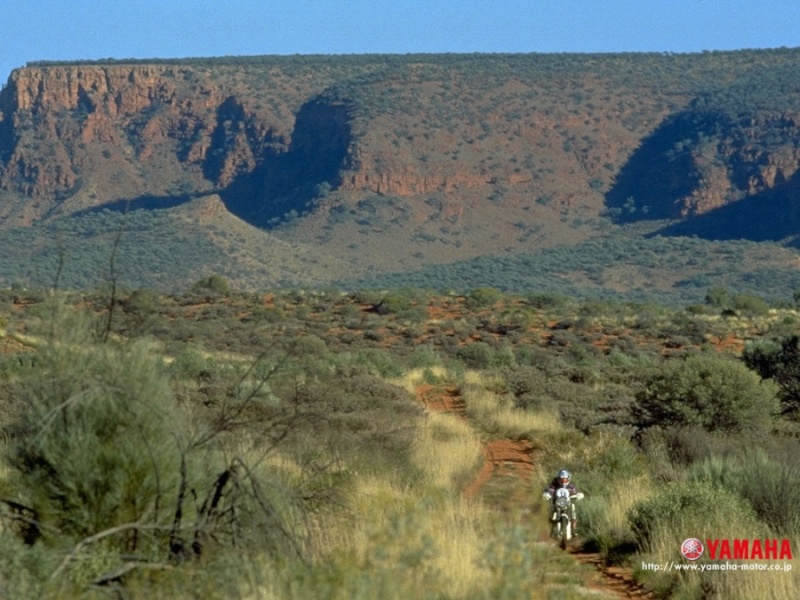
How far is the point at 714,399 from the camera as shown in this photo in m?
17.0

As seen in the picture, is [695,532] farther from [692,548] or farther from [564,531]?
[564,531]

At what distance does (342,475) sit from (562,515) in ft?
5.55

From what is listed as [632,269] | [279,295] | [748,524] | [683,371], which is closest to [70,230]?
[632,269]

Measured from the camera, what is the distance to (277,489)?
7.36 metres

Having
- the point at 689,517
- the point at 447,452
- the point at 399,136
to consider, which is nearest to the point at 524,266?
the point at 399,136

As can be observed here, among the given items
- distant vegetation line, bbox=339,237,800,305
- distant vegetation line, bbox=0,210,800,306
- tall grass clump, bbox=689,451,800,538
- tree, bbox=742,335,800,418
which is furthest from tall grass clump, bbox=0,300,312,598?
distant vegetation line, bbox=339,237,800,305

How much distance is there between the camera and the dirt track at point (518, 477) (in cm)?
936

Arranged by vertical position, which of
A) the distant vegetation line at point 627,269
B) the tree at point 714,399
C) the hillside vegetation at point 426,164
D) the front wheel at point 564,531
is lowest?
the front wheel at point 564,531

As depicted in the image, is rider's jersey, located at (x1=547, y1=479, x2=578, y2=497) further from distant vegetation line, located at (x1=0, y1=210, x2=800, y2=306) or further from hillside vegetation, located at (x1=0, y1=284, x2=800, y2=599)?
distant vegetation line, located at (x1=0, y1=210, x2=800, y2=306)

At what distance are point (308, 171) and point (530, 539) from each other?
381 ft

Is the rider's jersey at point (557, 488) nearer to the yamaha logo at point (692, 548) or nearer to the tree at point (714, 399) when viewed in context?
the yamaha logo at point (692, 548)

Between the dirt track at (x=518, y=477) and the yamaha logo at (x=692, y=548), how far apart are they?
0.37m

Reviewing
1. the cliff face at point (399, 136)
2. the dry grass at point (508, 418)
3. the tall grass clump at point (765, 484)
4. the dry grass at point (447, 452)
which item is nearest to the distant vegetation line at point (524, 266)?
the cliff face at point (399, 136)

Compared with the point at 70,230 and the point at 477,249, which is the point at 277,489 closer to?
the point at 70,230
